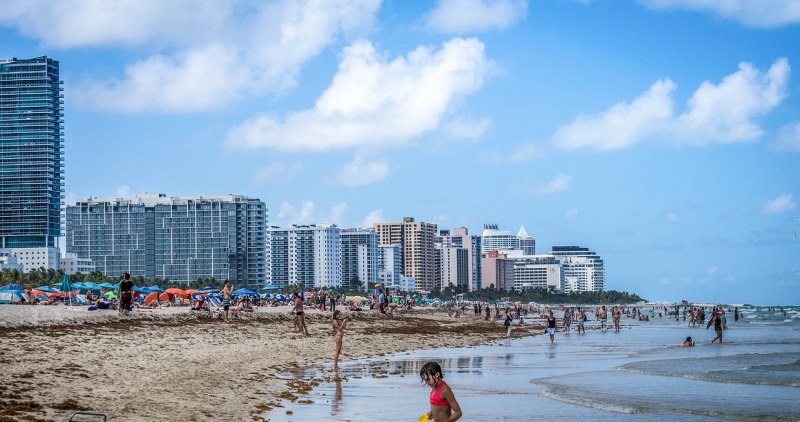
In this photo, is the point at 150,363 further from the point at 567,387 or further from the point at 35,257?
the point at 35,257

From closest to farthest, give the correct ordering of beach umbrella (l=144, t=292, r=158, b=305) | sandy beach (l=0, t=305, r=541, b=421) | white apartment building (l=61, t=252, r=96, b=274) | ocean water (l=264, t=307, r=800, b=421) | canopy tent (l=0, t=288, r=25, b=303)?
sandy beach (l=0, t=305, r=541, b=421)
ocean water (l=264, t=307, r=800, b=421)
canopy tent (l=0, t=288, r=25, b=303)
beach umbrella (l=144, t=292, r=158, b=305)
white apartment building (l=61, t=252, r=96, b=274)

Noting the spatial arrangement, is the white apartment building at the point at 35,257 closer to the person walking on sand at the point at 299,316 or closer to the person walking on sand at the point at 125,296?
the person walking on sand at the point at 299,316

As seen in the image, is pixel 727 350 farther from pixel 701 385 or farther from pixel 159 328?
pixel 159 328

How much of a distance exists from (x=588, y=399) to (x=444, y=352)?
15707 millimetres

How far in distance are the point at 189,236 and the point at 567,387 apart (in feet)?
584

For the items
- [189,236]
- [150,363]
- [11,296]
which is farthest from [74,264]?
[150,363]

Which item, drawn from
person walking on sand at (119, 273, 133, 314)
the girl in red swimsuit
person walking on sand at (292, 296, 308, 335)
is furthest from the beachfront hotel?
the girl in red swimsuit

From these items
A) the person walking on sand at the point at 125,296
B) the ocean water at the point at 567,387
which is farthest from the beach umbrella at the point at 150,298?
the ocean water at the point at 567,387

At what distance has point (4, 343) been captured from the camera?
72.1 feet

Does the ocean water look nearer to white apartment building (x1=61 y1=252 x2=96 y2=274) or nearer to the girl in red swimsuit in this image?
the girl in red swimsuit

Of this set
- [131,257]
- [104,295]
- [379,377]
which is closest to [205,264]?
[131,257]

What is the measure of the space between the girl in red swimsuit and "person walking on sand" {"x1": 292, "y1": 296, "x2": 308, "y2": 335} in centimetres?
2586

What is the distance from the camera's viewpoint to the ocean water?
18.7 meters

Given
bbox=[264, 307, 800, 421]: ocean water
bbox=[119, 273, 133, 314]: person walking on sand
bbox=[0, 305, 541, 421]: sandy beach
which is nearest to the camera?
bbox=[0, 305, 541, 421]: sandy beach
